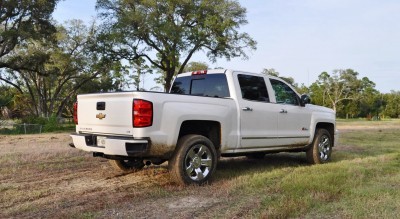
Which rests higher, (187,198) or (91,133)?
(91,133)

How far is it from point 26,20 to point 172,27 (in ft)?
32.7

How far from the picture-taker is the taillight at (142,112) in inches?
223

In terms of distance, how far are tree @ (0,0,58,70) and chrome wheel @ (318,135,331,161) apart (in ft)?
72.9

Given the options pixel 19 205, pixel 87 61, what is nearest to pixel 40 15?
pixel 87 61

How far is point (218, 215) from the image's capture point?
4562 mm

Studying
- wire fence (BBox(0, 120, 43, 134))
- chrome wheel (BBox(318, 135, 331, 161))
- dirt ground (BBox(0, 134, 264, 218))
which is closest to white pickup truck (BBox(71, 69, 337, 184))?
chrome wheel (BBox(318, 135, 331, 161))

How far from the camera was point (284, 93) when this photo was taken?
838 centimetres

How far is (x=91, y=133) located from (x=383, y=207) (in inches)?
Answer: 170

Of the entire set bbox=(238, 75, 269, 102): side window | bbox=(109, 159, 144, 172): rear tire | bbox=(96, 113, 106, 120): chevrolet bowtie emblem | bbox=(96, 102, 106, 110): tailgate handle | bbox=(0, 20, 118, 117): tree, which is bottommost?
bbox=(109, 159, 144, 172): rear tire

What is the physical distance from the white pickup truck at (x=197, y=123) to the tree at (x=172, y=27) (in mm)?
21093

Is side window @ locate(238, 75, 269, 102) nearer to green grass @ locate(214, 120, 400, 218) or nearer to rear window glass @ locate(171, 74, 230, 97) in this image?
rear window glass @ locate(171, 74, 230, 97)

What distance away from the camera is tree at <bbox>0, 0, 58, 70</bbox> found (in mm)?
25844

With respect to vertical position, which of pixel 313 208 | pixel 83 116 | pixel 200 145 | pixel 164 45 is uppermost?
pixel 164 45

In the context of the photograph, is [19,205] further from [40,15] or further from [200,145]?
[40,15]
